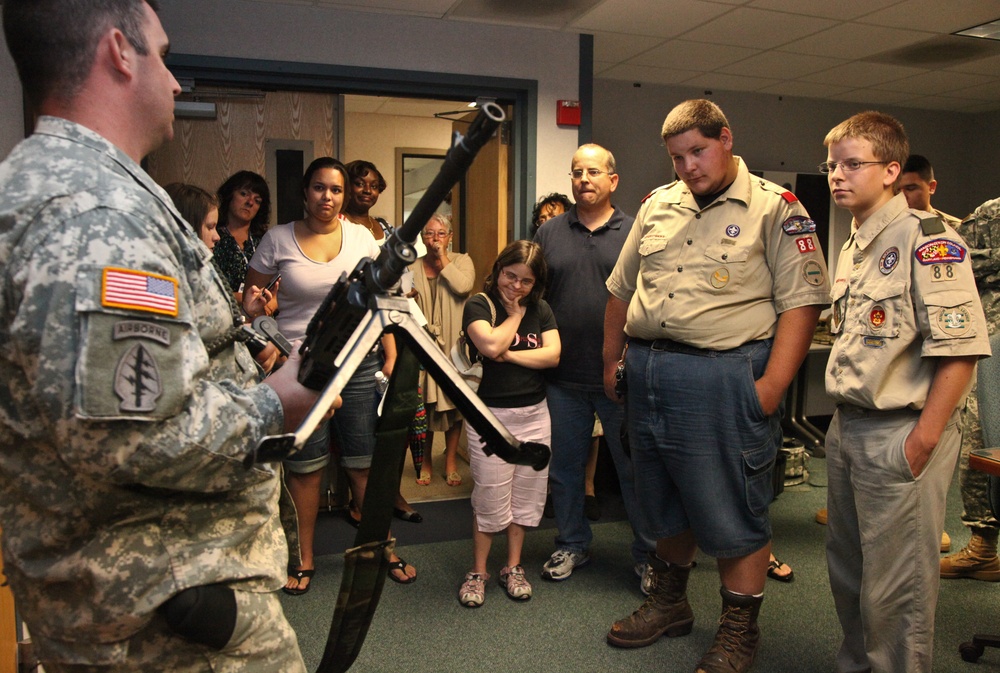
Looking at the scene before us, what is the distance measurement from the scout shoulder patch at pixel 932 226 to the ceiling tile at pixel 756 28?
225 cm

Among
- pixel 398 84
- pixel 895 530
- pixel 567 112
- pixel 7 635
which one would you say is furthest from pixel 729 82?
pixel 7 635

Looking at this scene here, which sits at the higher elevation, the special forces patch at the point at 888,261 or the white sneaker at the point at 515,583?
the special forces patch at the point at 888,261

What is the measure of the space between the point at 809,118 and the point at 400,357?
5532 mm

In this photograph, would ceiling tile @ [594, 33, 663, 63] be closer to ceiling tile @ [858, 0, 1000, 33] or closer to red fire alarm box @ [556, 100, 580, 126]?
red fire alarm box @ [556, 100, 580, 126]

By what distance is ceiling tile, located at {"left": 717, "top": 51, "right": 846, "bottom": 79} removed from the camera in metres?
4.46

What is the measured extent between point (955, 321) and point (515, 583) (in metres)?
1.64

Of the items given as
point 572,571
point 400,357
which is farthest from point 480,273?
point 400,357

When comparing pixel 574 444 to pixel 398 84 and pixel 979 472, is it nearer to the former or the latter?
pixel 979 472

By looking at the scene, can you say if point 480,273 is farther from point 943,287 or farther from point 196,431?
point 196,431

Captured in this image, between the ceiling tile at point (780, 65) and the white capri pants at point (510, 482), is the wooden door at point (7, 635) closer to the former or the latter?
the white capri pants at point (510, 482)

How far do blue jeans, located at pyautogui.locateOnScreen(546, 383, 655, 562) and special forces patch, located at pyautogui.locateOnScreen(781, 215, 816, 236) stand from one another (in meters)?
0.97

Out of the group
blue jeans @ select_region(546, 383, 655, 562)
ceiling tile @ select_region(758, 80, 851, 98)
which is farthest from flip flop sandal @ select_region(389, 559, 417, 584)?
ceiling tile @ select_region(758, 80, 851, 98)

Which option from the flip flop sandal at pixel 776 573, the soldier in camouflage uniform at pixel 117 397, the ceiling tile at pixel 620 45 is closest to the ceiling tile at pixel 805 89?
the ceiling tile at pixel 620 45

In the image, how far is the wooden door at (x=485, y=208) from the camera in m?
3.93
